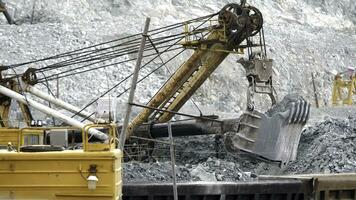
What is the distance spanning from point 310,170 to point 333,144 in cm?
77

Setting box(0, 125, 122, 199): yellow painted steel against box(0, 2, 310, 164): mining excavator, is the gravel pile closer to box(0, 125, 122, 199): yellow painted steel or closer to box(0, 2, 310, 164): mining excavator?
box(0, 2, 310, 164): mining excavator

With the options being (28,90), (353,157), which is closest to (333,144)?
(353,157)

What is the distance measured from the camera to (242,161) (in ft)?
44.4

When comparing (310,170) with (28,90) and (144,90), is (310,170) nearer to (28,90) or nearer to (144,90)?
(28,90)

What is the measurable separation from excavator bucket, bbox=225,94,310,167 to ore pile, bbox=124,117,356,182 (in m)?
0.19

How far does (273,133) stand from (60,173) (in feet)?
21.5

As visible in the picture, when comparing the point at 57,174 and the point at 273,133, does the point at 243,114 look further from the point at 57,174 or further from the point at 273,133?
the point at 57,174

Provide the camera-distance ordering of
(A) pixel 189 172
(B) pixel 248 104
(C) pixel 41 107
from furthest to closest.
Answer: (B) pixel 248 104, (C) pixel 41 107, (A) pixel 189 172

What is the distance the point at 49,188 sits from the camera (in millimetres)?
7477

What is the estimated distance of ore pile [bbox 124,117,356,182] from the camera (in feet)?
39.7

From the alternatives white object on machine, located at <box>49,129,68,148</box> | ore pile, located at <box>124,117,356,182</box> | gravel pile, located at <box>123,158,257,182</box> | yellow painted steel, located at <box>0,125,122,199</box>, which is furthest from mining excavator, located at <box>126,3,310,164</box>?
yellow painted steel, located at <box>0,125,122,199</box>

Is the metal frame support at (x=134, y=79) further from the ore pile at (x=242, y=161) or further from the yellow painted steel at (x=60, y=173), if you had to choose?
the ore pile at (x=242, y=161)

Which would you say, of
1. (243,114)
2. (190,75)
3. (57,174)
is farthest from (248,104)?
(57,174)

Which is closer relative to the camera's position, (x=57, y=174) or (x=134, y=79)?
(x=134, y=79)
